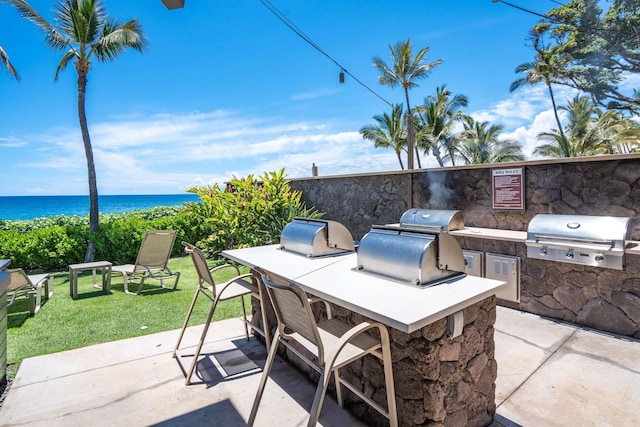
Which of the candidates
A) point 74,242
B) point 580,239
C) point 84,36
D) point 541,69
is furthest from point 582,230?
point 541,69

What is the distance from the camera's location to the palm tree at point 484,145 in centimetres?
2283

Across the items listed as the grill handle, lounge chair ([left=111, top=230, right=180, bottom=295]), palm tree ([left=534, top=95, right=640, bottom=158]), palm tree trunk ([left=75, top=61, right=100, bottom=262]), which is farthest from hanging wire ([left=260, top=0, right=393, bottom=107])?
palm tree ([left=534, top=95, right=640, bottom=158])

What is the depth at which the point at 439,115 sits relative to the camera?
72.0ft

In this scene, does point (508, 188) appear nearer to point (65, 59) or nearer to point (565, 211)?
point (565, 211)

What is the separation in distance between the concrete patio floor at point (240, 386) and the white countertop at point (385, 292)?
82 centimetres

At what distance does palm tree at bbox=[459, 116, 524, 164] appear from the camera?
74.9 ft

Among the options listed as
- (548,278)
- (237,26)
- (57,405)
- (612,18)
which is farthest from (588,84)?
(57,405)

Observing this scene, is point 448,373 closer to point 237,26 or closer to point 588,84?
point 237,26

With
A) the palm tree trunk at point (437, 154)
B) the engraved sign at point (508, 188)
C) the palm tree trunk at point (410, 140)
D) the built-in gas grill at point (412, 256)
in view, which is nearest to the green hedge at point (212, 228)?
the palm tree trunk at point (410, 140)

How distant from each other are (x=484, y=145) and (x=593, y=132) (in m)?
5.95

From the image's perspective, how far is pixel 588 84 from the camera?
656 inches

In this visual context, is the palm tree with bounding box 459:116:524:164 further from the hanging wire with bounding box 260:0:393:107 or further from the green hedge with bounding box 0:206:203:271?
the green hedge with bounding box 0:206:203:271

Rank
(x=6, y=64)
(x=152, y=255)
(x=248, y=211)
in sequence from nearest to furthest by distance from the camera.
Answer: (x=152, y=255) < (x=248, y=211) < (x=6, y=64)

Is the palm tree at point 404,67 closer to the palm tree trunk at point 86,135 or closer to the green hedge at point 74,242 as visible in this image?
the palm tree trunk at point 86,135
